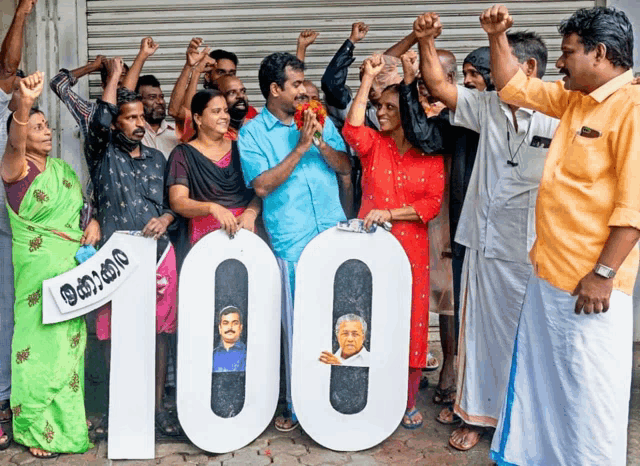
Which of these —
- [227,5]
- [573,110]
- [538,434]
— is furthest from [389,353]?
[227,5]

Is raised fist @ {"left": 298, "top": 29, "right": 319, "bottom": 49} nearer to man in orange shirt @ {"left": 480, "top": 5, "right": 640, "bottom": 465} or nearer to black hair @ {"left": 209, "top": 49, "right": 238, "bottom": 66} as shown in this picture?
black hair @ {"left": 209, "top": 49, "right": 238, "bottom": 66}

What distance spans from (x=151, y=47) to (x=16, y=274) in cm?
165

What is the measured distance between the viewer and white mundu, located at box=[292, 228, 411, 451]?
13.5 ft

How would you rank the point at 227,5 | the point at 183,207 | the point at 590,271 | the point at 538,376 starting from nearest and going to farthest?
1. the point at 590,271
2. the point at 538,376
3. the point at 183,207
4. the point at 227,5

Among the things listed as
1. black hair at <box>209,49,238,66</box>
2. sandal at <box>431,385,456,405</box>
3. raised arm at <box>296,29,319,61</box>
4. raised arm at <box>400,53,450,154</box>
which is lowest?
sandal at <box>431,385,456,405</box>

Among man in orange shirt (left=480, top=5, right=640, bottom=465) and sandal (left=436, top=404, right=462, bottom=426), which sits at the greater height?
man in orange shirt (left=480, top=5, right=640, bottom=465)

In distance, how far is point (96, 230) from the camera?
13.9 feet

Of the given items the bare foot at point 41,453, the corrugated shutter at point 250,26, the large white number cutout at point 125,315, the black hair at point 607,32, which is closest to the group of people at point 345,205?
the bare foot at point 41,453

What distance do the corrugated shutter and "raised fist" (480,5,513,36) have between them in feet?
8.74

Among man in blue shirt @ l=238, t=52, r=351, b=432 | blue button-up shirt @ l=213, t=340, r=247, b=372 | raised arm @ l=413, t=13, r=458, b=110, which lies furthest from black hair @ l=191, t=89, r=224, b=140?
blue button-up shirt @ l=213, t=340, r=247, b=372

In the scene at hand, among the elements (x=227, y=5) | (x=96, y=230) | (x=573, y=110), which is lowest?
(x=96, y=230)

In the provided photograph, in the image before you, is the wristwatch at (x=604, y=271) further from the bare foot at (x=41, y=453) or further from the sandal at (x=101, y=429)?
the bare foot at (x=41, y=453)

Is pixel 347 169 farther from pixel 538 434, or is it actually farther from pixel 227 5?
pixel 227 5

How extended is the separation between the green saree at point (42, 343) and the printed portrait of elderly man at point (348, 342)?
122 cm
